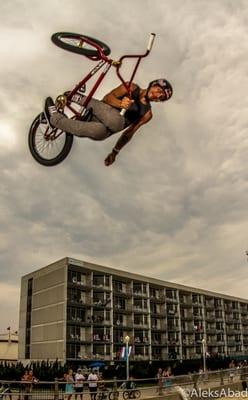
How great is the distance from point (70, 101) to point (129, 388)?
51.5 ft

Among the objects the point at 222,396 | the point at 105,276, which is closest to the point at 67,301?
the point at 105,276

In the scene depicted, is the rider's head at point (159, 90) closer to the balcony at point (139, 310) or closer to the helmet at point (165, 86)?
the helmet at point (165, 86)

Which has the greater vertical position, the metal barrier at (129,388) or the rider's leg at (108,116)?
the rider's leg at (108,116)

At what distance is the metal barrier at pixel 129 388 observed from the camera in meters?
17.3

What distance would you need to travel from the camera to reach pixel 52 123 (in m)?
8.77

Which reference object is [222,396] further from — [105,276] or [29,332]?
[29,332]

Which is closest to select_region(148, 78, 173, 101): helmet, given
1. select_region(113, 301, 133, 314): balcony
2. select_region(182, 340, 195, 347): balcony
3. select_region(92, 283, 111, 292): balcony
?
select_region(92, 283, 111, 292): balcony

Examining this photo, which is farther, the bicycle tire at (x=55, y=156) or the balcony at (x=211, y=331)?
the balcony at (x=211, y=331)

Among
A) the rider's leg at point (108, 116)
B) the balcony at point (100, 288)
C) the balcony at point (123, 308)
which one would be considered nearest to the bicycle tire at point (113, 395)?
the rider's leg at point (108, 116)

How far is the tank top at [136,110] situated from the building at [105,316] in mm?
63098

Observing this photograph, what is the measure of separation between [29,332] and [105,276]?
55.3 feet

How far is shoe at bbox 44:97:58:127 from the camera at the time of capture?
29.1ft

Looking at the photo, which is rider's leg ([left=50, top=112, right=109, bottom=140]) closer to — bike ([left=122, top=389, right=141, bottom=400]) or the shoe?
the shoe

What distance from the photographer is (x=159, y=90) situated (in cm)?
848
